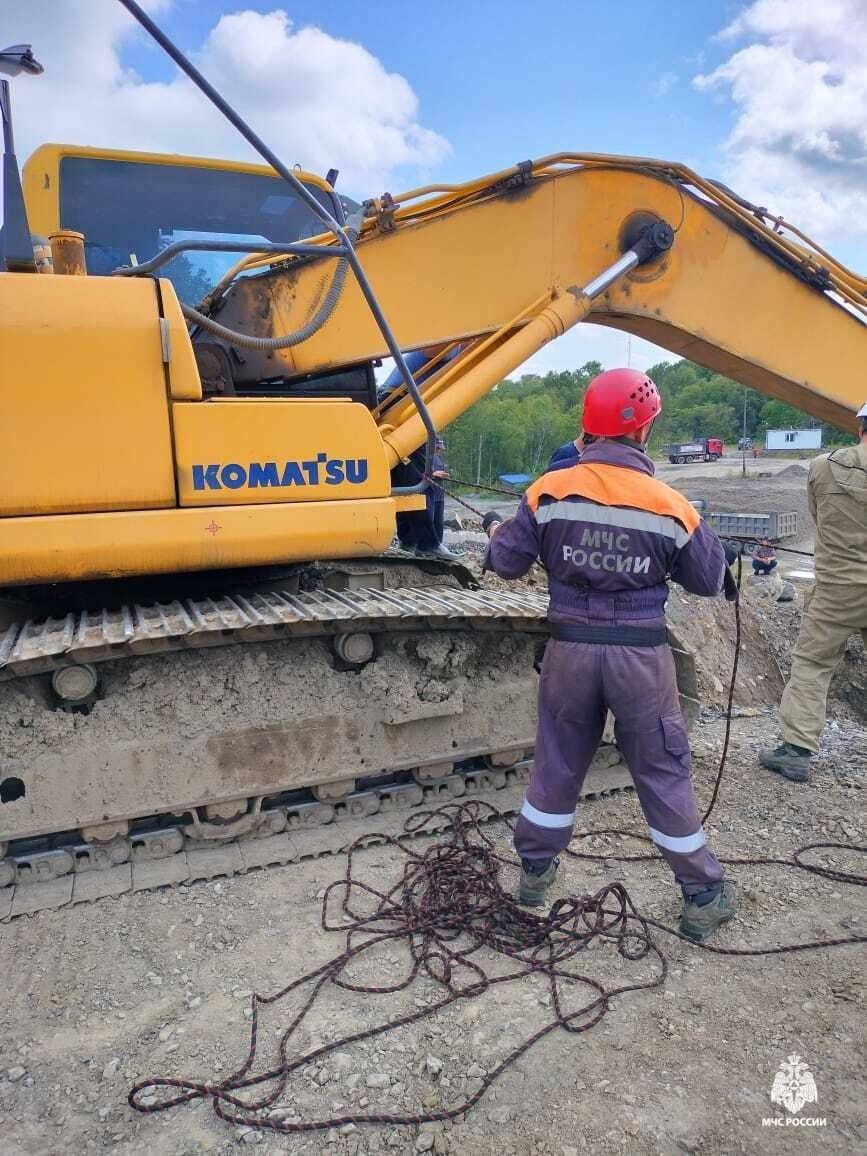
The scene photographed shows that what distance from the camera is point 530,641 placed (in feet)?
13.2

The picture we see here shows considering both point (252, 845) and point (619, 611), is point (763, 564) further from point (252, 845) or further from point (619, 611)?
point (252, 845)

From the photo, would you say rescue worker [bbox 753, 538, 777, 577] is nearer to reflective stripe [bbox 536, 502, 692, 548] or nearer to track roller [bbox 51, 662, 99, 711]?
reflective stripe [bbox 536, 502, 692, 548]

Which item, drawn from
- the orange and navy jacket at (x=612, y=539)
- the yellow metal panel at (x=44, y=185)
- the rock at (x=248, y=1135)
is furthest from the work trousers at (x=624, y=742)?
the yellow metal panel at (x=44, y=185)

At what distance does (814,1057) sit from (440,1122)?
1089 millimetres

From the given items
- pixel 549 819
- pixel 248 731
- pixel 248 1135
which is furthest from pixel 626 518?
pixel 248 1135

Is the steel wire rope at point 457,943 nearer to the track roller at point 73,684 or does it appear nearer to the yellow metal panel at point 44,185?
the track roller at point 73,684

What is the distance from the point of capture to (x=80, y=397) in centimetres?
292

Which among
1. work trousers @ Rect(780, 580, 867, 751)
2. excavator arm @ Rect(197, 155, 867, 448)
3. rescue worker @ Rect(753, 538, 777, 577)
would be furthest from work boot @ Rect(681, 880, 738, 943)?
rescue worker @ Rect(753, 538, 777, 577)

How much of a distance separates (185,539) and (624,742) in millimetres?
1785

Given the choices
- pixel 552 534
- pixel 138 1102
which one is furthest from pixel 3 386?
pixel 138 1102

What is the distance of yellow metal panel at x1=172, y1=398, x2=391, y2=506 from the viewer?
3115 mm

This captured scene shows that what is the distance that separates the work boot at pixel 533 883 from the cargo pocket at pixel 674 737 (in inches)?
25.6

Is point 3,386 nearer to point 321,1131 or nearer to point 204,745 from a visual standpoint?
point 204,745

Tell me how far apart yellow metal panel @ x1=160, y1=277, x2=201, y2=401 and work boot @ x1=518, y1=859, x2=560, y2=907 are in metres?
2.18
